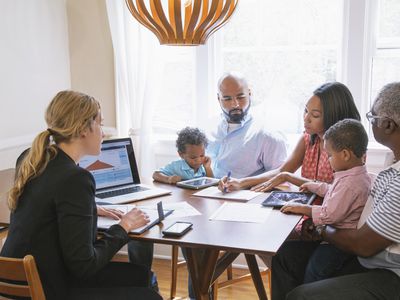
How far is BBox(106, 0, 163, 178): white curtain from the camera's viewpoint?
340 centimetres

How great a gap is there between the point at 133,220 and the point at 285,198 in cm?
72

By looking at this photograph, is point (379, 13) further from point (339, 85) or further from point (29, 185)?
point (29, 185)

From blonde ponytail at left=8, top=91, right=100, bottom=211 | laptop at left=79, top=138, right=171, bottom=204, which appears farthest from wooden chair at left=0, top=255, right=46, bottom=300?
laptop at left=79, top=138, right=171, bottom=204

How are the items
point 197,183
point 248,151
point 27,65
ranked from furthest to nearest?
1. point 27,65
2. point 248,151
3. point 197,183

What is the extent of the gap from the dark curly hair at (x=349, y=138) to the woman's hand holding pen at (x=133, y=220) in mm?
796

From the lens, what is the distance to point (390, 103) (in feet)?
6.01

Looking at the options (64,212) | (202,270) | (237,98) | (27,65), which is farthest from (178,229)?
(27,65)

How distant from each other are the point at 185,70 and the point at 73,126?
1.89 metres

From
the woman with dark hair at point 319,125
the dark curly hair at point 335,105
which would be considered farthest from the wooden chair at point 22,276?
the dark curly hair at point 335,105

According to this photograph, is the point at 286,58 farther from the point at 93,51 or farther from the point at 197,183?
the point at 93,51

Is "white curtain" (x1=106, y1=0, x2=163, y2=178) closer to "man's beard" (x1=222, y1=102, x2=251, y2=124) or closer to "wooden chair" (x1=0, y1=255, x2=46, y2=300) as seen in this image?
"man's beard" (x1=222, y1=102, x2=251, y2=124)

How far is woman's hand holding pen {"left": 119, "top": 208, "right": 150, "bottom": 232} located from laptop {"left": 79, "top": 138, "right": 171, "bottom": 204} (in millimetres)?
420

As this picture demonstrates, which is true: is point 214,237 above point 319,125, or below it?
below

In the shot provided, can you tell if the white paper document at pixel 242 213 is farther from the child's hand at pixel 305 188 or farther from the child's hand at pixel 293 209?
the child's hand at pixel 305 188
